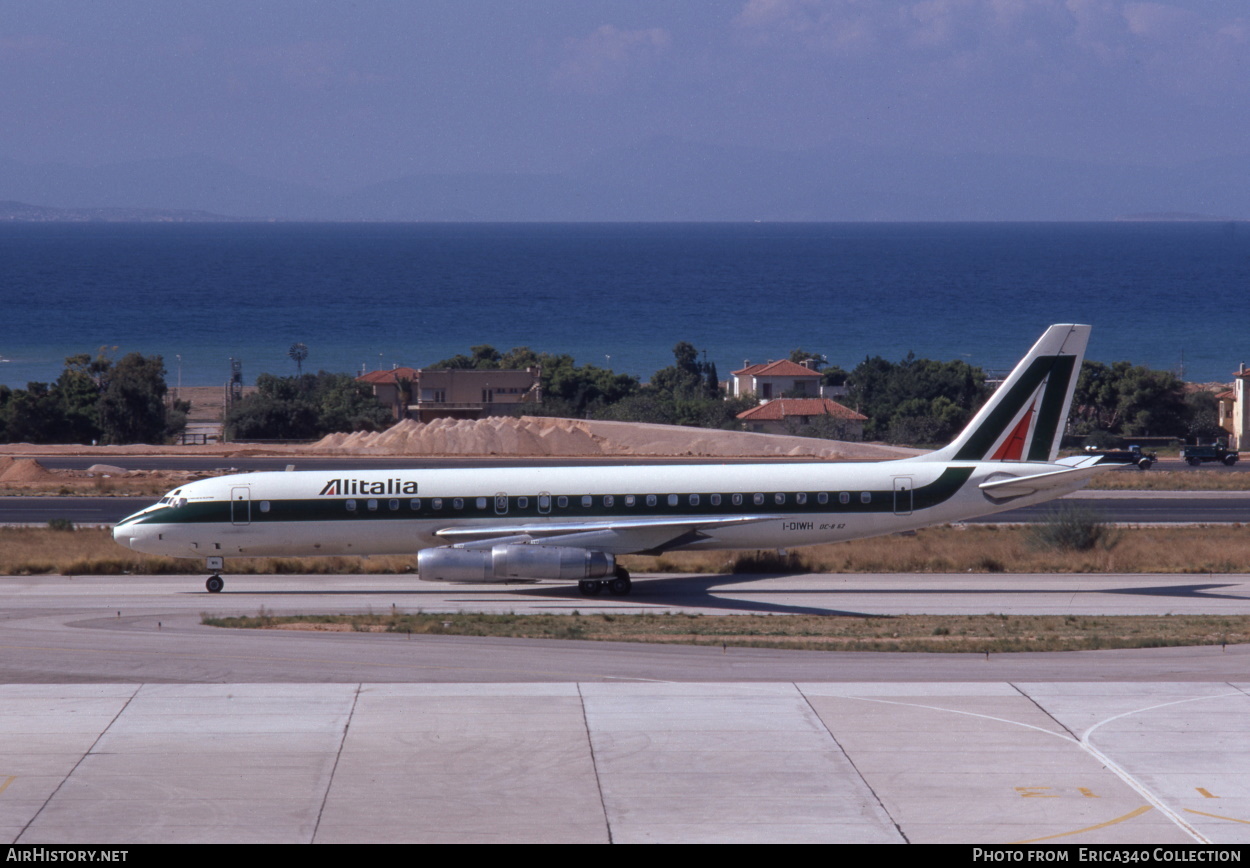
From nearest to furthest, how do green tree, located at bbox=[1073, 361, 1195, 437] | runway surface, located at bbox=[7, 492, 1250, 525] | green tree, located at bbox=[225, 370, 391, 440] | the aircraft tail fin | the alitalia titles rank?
the alitalia titles, the aircraft tail fin, runway surface, located at bbox=[7, 492, 1250, 525], green tree, located at bbox=[225, 370, 391, 440], green tree, located at bbox=[1073, 361, 1195, 437]

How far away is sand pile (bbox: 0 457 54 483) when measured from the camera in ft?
209

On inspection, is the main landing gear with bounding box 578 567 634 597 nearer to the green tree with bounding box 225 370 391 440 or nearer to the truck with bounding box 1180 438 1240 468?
the truck with bounding box 1180 438 1240 468

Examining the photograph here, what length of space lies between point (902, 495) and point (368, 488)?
551 inches

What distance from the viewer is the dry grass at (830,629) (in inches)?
1002

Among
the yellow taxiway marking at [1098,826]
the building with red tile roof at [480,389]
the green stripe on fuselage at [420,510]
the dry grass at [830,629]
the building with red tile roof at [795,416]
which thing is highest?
Answer: the building with red tile roof at [480,389]

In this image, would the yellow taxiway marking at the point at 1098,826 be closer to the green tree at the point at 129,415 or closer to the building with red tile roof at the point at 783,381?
the green tree at the point at 129,415

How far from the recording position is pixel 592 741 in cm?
1870

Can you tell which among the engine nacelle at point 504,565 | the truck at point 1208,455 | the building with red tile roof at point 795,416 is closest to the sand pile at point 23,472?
the engine nacelle at point 504,565

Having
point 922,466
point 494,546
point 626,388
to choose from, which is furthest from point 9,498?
point 626,388

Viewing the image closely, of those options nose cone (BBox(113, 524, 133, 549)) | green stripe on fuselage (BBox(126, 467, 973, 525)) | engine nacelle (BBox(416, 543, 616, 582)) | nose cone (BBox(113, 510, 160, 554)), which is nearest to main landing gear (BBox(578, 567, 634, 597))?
engine nacelle (BBox(416, 543, 616, 582))

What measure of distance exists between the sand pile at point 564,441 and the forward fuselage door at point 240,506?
40023 mm

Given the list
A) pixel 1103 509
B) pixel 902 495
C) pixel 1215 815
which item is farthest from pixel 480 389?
pixel 1215 815

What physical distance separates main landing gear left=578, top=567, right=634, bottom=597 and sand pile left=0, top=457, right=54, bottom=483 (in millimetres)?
Answer: 41906

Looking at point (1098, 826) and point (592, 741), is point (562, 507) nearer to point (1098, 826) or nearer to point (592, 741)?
point (592, 741)
